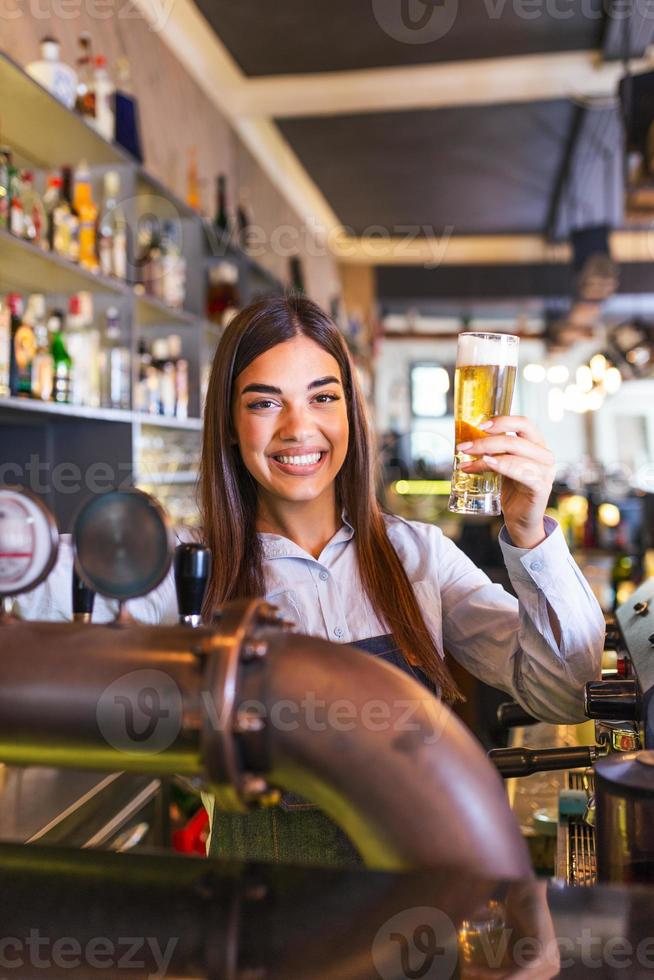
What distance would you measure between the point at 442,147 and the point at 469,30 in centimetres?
181

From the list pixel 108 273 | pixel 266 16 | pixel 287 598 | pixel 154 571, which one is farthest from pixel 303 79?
pixel 154 571

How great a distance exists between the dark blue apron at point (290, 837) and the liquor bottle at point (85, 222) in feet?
6.15

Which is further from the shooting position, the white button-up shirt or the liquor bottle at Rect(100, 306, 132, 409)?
the liquor bottle at Rect(100, 306, 132, 409)

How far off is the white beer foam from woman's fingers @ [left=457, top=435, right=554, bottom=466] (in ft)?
0.31

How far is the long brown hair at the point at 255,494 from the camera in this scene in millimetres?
1267

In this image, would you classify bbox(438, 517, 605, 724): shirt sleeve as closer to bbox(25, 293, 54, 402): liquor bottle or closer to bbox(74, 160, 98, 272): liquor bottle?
bbox(25, 293, 54, 402): liquor bottle

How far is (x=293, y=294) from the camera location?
1.41 meters

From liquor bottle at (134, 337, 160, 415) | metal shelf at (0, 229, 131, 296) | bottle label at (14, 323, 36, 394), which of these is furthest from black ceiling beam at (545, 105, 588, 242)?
bottle label at (14, 323, 36, 394)

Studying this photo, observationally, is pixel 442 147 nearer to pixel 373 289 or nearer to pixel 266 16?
pixel 266 16

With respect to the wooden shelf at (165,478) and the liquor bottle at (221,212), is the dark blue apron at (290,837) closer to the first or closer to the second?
the wooden shelf at (165,478)

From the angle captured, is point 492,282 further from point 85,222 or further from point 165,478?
point 85,222

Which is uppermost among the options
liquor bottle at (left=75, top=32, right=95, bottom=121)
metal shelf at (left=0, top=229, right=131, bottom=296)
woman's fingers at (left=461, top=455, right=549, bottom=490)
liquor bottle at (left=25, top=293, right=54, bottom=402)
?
liquor bottle at (left=75, top=32, right=95, bottom=121)

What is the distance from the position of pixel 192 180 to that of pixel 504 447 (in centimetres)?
341

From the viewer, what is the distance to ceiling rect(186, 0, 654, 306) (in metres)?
4.19
